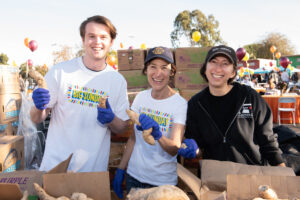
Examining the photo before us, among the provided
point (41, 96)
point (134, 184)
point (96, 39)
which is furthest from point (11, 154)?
point (96, 39)

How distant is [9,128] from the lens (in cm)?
318

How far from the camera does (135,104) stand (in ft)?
6.51

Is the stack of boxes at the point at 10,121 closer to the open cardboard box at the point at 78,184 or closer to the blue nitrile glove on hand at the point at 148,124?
the open cardboard box at the point at 78,184

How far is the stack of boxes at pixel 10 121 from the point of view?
88.4 inches

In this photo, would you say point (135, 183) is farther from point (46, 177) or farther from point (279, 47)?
point (279, 47)

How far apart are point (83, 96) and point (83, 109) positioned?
10cm

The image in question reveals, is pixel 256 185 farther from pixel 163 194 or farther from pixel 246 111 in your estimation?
pixel 246 111

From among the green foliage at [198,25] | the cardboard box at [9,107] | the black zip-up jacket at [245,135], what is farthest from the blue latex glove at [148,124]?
the green foliage at [198,25]

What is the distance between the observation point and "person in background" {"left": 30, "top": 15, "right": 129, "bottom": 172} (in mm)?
1769

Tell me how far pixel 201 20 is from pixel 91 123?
39.4 metres

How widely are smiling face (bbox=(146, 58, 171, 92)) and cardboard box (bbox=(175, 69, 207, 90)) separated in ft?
8.17

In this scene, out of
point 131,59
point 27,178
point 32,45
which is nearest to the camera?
point 27,178

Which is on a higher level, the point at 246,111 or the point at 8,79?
the point at 8,79

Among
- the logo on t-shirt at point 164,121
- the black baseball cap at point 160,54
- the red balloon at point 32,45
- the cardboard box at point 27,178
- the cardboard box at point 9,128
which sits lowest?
the cardboard box at point 9,128
